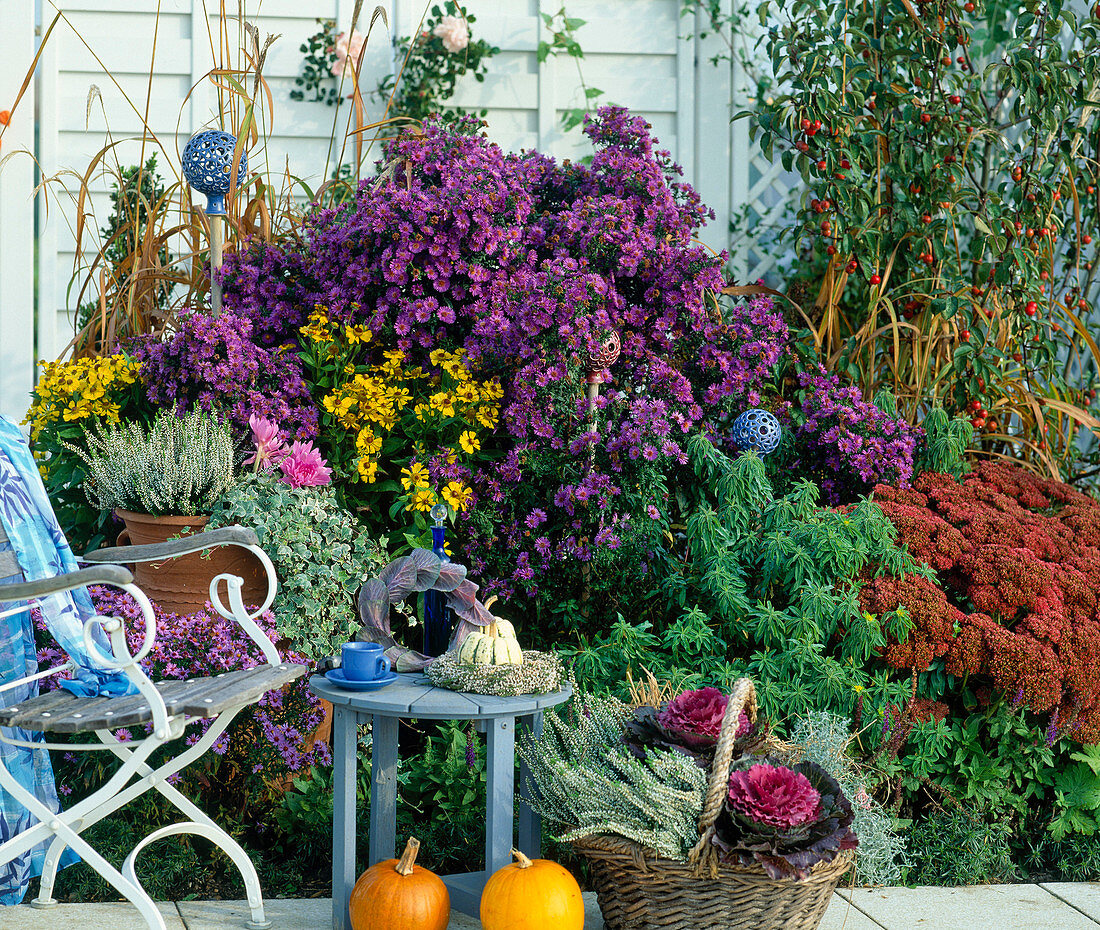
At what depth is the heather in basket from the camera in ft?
6.93

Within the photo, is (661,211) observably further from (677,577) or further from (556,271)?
(677,577)

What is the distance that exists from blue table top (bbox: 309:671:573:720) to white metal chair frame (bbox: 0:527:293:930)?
0.72 feet

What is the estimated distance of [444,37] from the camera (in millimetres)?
4566

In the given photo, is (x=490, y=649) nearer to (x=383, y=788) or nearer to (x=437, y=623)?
(x=437, y=623)

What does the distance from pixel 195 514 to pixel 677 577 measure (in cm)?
141

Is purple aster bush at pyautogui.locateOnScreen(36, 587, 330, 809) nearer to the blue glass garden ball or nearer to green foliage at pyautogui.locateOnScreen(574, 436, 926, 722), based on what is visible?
green foliage at pyautogui.locateOnScreen(574, 436, 926, 722)

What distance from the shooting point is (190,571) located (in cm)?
293

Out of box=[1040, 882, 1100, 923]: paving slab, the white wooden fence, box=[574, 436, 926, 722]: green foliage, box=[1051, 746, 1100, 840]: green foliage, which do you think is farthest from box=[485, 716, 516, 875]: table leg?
the white wooden fence

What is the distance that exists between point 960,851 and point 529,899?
1330 mm

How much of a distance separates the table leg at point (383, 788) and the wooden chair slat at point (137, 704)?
0.24m

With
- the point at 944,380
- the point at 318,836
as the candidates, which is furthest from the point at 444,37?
the point at 318,836

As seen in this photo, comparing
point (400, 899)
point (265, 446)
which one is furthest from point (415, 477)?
point (400, 899)

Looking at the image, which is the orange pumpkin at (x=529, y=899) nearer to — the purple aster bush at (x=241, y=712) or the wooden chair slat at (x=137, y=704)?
the wooden chair slat at (x=137, y=704)

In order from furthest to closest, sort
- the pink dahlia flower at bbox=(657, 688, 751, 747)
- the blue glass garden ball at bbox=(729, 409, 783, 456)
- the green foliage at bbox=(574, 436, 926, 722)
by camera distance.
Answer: the blue glass garden ball at bbox=(729, 409, 783, 456)
the green foliage at bbox=(574, 436, 926, 722)
the pink dahlia flower at bbox=(657, 688, 751, 747)
